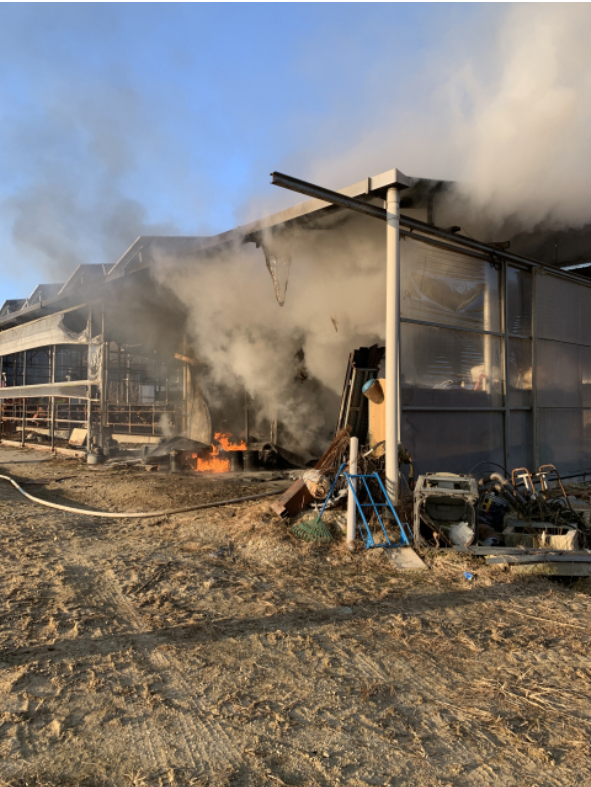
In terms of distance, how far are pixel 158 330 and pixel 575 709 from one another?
15.0 meters

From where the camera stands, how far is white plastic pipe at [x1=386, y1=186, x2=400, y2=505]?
7000 millimetres

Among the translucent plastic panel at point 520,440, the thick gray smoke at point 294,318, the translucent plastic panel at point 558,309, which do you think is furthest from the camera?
the thick gray smoke at point 294,318

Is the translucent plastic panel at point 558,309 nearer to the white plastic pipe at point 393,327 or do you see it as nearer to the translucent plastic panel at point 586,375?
the translucent plastic panel at point 586,375

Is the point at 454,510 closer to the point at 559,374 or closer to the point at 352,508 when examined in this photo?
the point at 352,508

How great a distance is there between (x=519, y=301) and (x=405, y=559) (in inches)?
232

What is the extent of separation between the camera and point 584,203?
8.16 meters

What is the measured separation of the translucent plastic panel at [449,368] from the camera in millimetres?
7645

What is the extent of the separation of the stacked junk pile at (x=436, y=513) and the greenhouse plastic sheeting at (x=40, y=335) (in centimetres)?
1163

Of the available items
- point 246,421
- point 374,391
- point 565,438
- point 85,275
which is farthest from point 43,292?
point 565,438

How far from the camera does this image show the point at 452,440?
8125 mm

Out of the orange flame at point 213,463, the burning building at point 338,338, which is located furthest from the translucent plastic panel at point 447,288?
the orange flame at point 213,463

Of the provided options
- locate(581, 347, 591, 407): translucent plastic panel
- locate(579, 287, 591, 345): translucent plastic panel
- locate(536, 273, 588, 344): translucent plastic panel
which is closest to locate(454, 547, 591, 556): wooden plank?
locate(536, 273, 588, 344): translucent plastic panel

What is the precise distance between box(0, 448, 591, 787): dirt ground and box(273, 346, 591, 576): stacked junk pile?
29 cm

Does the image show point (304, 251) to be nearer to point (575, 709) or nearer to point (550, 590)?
point (550, 590)
